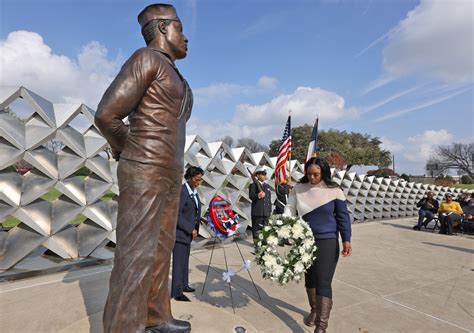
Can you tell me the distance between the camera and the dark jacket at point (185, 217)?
4043mm

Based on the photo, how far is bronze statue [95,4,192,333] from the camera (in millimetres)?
1961

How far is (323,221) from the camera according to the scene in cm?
312

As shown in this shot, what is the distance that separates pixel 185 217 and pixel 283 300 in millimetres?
1816

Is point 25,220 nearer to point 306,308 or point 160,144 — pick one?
point 160,144

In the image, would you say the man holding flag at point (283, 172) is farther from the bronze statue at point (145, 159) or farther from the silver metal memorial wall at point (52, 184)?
the bronze statue at point (145, 159)

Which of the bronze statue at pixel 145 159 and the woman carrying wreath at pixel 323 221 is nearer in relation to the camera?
the bronze statue at pixel 145 159

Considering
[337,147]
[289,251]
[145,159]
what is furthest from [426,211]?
[337,147]

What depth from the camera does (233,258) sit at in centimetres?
641

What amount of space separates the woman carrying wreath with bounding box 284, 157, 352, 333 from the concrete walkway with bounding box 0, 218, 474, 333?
0.69m

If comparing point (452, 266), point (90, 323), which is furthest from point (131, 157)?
point (452, 266)

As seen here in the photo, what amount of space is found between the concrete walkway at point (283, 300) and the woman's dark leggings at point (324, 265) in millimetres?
705

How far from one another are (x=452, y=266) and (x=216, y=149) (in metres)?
5.99

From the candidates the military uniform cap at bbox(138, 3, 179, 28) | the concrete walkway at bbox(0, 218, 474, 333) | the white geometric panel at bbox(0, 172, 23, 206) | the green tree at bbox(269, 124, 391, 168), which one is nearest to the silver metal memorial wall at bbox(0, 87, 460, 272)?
the white geometric panel at bbox(0, 172, 23, 206)

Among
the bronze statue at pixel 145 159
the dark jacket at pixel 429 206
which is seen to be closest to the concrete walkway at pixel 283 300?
the bronze statue at pixel 145 159
